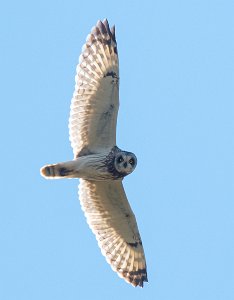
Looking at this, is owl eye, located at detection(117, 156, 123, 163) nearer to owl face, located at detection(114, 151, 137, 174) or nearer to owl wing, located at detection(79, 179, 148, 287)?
owl face, located at detection(114, 151, 137, 174)

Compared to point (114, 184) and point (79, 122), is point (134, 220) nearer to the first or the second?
point (114, 184)

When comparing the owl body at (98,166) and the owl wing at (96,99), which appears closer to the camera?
the owl body at (98,166)

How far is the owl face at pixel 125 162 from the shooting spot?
13.3 metres

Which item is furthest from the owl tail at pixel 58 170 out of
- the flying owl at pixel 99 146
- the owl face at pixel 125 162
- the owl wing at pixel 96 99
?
the owl face at pixel 125 162

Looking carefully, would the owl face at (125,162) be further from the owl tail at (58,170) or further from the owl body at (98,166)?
the owl tail at (58,170)

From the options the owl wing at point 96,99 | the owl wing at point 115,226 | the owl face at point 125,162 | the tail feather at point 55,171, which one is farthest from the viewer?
the owl wing at point 115,226

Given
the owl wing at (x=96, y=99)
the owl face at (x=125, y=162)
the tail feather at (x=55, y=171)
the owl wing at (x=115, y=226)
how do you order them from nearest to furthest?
the tail feather at (x=55, y=171)
the owl face at (x=125, y=162)
the owl wing at (x=96, y=99)
the owl wing at (x=115, y=226)

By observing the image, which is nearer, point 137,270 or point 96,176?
point 96,176

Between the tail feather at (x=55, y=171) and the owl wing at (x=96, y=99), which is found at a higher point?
the owl wing at (x=96, y=99)

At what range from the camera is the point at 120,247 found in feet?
47.7

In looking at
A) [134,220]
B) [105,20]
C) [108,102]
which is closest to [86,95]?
[108,102]

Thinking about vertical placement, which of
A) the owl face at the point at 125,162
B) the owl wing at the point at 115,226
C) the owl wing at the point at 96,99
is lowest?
the owl wing at the point at 115,226

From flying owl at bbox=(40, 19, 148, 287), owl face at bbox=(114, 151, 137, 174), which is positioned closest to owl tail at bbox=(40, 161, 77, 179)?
flying owl at bbox=(40, 19, 148, 287)

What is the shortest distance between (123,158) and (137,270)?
7.07 feet
